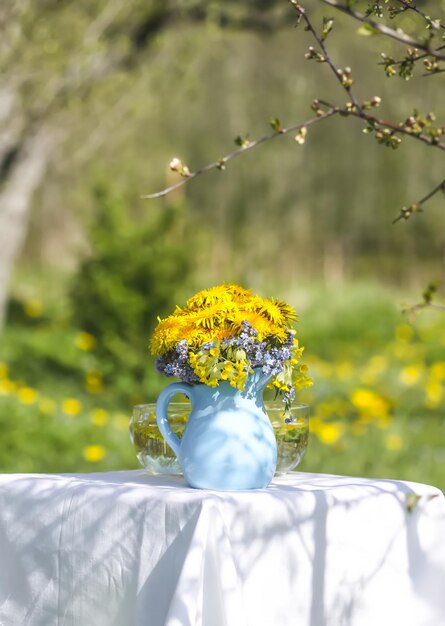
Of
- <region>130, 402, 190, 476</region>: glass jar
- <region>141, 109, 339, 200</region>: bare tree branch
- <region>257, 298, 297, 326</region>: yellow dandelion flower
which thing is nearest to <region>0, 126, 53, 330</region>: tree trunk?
<region>130, 402, 190, 476</region>: glass jar

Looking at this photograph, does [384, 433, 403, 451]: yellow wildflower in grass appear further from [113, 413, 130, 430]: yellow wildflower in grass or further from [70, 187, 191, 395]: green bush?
[70, 187, 191, 395]: green bush

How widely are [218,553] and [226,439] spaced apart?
0.31 meters

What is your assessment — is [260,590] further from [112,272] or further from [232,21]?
[232,21]

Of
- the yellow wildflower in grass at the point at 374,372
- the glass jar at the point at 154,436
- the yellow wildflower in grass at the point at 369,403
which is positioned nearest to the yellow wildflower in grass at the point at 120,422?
the yellow wildflower in grass at the point at 369,403

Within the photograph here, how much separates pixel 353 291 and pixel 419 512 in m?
10.6

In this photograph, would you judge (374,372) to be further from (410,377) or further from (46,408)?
(46,408)

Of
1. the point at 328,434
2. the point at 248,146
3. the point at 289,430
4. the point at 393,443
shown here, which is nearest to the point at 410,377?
the point at 393,443

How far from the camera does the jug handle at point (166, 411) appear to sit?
8.19ft

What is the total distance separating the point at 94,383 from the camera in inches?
297

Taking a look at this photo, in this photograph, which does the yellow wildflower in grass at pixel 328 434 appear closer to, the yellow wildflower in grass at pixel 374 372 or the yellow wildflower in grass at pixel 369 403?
the yellow wildflower in grass at pixel 369 403

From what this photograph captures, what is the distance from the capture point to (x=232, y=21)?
829 cm

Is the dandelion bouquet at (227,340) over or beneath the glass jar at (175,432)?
over

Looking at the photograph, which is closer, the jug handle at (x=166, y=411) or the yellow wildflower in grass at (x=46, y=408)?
the jug handle at (x=166, y=411)

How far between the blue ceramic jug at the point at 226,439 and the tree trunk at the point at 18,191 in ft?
19.5
